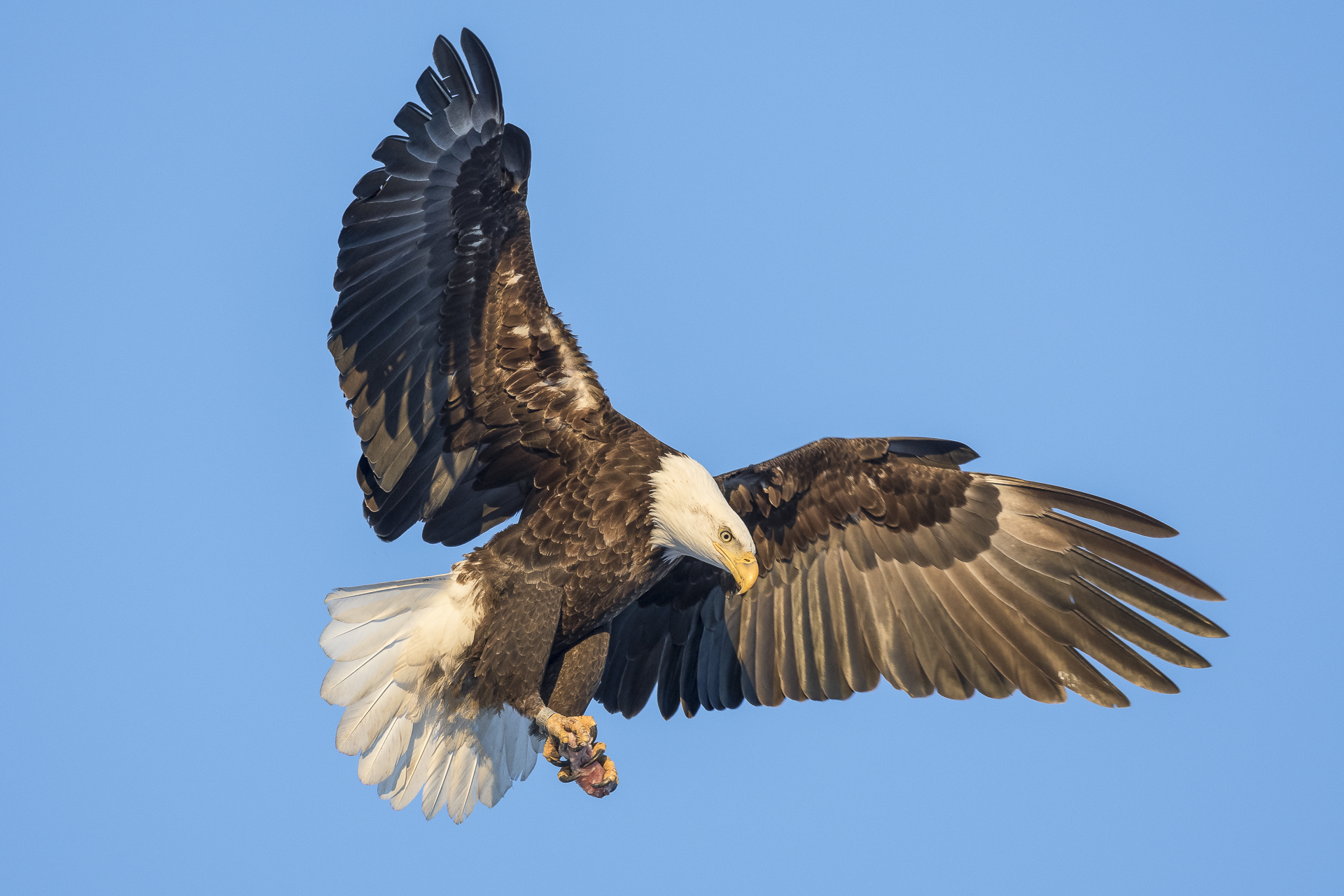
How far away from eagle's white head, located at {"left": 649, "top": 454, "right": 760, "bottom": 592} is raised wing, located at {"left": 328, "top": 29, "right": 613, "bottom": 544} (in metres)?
0.43

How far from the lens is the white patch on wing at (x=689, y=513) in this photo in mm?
5730

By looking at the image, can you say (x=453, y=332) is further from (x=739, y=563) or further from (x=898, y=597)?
(x=898, y=597)

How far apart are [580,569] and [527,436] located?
691 millimetres

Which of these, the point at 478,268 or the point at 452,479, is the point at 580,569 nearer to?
the point at 452,479

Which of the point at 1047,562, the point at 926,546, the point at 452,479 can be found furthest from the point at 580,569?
the point at 1047,562

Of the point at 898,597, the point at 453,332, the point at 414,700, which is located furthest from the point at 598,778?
the point at 453,332

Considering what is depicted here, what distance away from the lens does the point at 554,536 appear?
5754 mm

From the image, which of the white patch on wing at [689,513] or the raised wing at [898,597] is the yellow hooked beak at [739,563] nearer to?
the white patch on wing at [689,513]

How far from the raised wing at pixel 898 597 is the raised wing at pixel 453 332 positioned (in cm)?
104

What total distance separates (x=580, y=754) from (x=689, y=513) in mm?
1122

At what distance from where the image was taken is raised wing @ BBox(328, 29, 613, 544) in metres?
5.46

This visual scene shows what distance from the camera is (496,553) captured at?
5.76 m

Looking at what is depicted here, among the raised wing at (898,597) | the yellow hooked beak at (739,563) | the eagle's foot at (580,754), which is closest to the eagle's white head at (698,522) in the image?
the yellow hooked beak at (739,563)

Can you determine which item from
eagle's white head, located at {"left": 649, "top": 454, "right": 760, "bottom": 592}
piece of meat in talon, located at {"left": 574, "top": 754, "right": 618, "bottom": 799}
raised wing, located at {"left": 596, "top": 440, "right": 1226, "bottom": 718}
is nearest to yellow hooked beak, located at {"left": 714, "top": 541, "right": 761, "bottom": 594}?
eagle's white head, located at {"left": 649, "top": 454, "right": 760, "bottom": 592}
